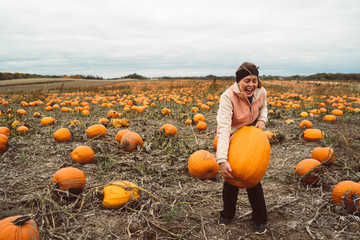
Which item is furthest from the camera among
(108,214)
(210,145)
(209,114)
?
(209,114)

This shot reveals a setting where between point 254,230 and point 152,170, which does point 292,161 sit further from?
point 152,170

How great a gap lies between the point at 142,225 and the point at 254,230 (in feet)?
3.88

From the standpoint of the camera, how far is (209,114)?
8891 millimetres

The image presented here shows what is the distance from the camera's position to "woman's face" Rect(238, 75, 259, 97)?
250cm

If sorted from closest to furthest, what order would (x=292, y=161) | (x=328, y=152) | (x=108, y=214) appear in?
(x=108, y=214) < (x=328, y=152) < (x=292, y=161)

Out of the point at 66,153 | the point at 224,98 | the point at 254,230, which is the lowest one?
the point at 254,230

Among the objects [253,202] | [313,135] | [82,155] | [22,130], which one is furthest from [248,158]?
[22,130]

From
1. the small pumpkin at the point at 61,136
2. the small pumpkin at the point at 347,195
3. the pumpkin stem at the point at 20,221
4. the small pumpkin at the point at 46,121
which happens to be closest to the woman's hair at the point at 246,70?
the small pumpkin at the point at 347,195

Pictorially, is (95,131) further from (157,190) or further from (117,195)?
(117,195)

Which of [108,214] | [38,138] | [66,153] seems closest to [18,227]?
[108,214]

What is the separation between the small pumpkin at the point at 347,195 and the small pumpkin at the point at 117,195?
2.37 meters

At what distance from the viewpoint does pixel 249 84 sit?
2.51m

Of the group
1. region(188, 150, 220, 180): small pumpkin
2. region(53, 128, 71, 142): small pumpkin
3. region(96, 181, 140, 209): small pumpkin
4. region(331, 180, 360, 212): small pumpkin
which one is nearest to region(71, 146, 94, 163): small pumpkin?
region(53, 128, 71, 142): small pumpkin

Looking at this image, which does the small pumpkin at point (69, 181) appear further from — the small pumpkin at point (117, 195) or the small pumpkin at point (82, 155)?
the small pumpkin at point (82, 155)
